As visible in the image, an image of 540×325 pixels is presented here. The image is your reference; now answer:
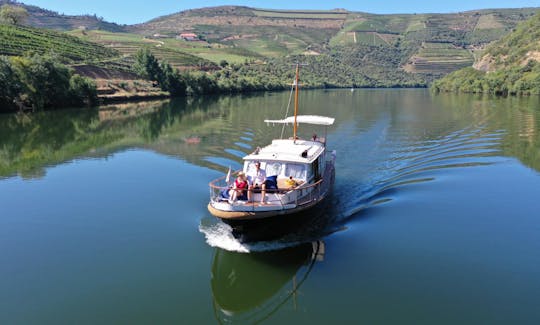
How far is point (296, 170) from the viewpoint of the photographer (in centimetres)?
1605

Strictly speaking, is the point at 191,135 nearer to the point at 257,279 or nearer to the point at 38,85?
the point at 257,279

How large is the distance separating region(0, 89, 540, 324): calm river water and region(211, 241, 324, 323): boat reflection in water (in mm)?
50

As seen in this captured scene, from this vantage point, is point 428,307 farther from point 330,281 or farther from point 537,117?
point 537,117

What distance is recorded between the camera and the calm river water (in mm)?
10914

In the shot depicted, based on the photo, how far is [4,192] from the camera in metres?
20.4

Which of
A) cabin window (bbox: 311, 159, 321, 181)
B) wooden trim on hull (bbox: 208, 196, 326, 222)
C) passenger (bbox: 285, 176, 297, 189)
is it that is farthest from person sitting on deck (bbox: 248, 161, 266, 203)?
cabin window (bbox: 311, 159, 321, 181)

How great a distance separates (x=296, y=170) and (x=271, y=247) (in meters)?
3.39

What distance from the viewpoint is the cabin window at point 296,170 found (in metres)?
16.0

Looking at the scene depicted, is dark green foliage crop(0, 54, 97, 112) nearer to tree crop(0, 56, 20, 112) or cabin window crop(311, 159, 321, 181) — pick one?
tree crop(0, 56, 20, 112)

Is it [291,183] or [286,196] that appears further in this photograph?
[291,183]

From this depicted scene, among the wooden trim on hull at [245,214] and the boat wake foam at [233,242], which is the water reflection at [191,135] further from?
the wooden trim on hull at [245,214]

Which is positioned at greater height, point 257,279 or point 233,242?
point 233,242

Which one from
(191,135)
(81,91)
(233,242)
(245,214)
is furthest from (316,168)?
(81,91)

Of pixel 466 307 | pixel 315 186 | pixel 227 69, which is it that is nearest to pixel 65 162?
pixel 315 186
